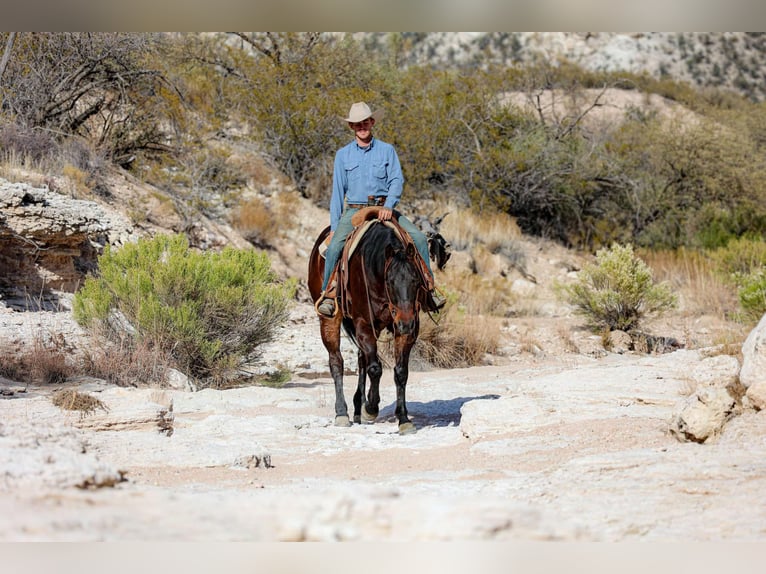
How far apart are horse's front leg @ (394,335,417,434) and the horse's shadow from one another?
57 cm

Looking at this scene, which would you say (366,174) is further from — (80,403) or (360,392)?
(80,403)

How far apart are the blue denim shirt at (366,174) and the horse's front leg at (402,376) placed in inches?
55.7

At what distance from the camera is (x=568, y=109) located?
95.2 feet

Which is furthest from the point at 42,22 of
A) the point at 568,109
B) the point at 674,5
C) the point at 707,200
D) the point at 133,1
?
the point at 568,109

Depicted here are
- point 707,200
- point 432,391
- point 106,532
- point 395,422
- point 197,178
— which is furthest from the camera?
point 707,200

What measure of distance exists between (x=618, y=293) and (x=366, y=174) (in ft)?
24.5

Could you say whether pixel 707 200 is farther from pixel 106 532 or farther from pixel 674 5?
pixel 106 532

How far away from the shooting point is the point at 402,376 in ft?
26.3

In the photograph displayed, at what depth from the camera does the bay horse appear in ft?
25.0

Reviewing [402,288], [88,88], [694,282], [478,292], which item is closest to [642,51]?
[694,282]

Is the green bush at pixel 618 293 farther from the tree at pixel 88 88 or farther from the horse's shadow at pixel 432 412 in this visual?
the tree at pixel 88 88

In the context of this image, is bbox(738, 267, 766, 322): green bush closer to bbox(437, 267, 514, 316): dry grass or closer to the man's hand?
bbox(437, 267, 514, 316): dry grass

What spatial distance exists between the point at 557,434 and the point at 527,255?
44.4 ft

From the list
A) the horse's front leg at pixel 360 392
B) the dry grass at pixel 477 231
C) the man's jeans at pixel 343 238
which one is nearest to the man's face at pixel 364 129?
the man's jeans at pixel 343 238
